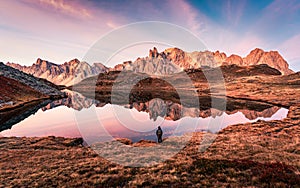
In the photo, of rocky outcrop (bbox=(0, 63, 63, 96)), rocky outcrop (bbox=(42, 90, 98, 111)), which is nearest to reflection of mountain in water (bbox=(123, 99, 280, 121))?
rocky outcrop (bbox=(42, 90, 98, 111))

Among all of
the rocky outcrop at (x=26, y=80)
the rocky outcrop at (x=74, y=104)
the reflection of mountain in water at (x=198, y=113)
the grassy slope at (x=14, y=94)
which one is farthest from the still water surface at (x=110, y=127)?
the rocky outcrop at (x=26, y=80)

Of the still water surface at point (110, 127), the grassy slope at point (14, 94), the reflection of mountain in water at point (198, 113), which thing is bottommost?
the still water surface at point (110, 127)

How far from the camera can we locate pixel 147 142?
3216cm

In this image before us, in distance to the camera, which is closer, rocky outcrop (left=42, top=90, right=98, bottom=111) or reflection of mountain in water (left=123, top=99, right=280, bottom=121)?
reflection of mountain in water (left=123, top=99, right=280, bottom=121)

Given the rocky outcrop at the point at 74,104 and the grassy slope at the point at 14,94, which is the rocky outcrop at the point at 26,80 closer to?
the grassy slope at the point at 14,94

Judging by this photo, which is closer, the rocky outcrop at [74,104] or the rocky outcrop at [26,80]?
the rocky outcrop at [74,104]

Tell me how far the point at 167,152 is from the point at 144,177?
8255mm

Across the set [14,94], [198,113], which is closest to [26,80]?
[14,94]

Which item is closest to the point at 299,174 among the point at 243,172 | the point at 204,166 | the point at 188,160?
the point at 243,172

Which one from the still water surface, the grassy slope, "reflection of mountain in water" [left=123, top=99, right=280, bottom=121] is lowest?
the still water surface

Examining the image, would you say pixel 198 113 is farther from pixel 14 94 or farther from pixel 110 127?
pixel 14 94

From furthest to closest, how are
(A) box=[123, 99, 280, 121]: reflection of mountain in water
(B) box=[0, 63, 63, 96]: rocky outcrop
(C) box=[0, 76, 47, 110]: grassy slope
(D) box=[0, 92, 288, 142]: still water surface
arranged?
(B) box=[0, 63, 63, 96]: rocky outcrop
(C) box=[0, 76, 47, 110]: grassy slope
(A) box=[123, 99, 280, 121]: reflection of mountain in water
(D) box=[0, 92, 288, 142]: still water surface

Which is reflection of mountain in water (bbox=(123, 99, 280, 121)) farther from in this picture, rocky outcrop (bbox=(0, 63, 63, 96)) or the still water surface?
rocky outcrop (bbox=(0, 63, 63, 96))

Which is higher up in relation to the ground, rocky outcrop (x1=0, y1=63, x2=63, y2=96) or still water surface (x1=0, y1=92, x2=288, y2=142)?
rocky outcrop (x1=0, y1=63, x2=63, y2=96)
